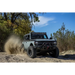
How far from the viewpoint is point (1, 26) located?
1497 cm

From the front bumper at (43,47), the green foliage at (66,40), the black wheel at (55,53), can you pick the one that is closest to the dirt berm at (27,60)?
the black wheel at (55,53)

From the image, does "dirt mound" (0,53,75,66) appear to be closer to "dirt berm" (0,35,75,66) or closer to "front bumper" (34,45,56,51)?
"dirt berm" (0,35,75,66)

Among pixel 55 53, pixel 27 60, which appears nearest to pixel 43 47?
pixel 55 53

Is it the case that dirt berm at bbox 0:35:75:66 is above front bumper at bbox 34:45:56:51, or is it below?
below

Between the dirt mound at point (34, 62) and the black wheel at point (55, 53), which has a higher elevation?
the black wheel at point (55, 53)

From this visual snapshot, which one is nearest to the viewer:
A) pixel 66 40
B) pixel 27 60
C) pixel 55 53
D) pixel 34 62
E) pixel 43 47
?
pixel 34 62

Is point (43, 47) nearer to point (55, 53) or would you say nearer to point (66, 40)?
point (55, 53)

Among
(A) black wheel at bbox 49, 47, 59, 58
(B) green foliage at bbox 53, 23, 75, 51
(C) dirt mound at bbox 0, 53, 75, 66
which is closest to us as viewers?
(C) dirt mound at bbox 0, 53, 75, 66

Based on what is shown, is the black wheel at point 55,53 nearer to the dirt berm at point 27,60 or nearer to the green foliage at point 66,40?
the dirt berm at point 27,60

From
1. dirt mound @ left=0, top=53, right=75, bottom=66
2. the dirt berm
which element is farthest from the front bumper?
dirt mound @ left=0, top=53, right=75, bottom=66

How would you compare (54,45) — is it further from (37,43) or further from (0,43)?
(0,43)

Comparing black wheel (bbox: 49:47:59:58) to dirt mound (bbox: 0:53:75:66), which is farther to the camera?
black wheel (bbox: 49:47:59:58)

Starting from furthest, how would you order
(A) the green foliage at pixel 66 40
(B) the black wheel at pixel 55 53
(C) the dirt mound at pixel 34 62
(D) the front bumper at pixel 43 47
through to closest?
(A) the green foliage at pixel 66 40 → (B) the black wheel at pixel 55 53 → (D) the front bumper at pixel 43 47 → (C) the dirt mound at pixel 34 62
